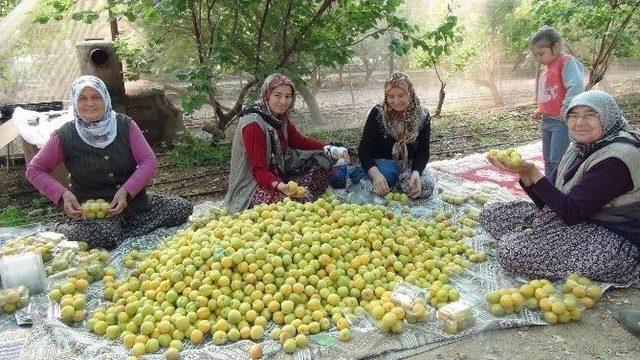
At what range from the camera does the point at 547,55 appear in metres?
4.70

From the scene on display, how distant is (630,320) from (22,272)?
3310 mm

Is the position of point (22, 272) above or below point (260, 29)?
below

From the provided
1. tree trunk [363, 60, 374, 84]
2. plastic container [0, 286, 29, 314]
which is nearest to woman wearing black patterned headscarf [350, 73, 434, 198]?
plastic container [0, 286, 29, 314]

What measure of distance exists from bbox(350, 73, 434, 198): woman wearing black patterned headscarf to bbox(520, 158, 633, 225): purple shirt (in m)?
1.63

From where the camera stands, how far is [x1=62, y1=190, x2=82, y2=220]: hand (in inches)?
143

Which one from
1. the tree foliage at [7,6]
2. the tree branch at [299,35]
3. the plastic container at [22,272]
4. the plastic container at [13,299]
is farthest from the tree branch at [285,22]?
the tree foliage at [7,6]

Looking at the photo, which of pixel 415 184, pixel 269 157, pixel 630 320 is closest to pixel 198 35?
pixel 269 157

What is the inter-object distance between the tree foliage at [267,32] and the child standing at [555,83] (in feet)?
3.91

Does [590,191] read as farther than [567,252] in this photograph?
Answer: No

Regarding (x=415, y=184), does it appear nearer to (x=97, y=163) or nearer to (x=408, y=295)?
(x=408, y=295)

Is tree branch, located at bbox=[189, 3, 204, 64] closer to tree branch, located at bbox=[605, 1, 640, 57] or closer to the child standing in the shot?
the child standing

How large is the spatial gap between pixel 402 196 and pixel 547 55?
5.85 ft

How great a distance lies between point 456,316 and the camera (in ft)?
8.63

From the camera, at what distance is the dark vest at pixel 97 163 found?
3789 mm
